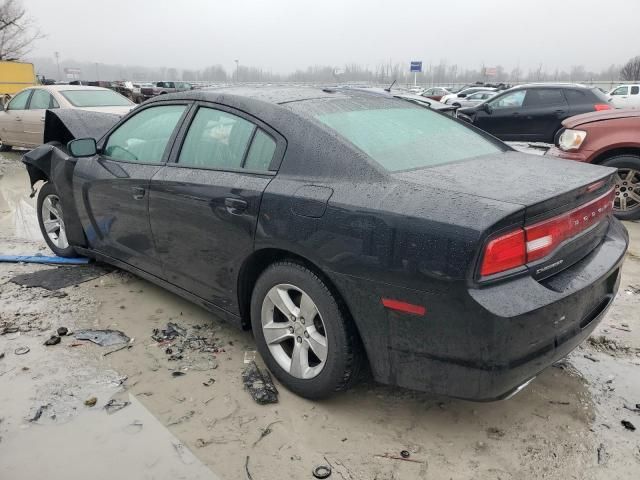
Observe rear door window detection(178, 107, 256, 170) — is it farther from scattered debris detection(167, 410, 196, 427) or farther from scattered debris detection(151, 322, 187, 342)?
scattered debris detection(167, 410, 196, 427)

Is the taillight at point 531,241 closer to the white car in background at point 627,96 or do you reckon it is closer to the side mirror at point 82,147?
the side mirror at point 82,147

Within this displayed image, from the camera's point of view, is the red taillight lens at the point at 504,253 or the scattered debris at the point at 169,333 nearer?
the red taillight lens at the point at 504,253

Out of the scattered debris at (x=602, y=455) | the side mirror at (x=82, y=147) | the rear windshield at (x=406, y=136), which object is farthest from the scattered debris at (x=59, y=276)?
the scattered debris at (x=602, y=455)

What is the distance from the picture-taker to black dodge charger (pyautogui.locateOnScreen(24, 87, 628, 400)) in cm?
Answer: 198

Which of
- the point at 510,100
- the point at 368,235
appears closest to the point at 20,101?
the point at 510,100

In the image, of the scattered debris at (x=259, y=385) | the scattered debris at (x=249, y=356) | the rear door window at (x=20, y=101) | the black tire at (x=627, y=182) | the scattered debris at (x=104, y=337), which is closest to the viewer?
the scattered debris at (x=259, y=385)

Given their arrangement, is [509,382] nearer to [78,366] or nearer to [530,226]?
[530,226]

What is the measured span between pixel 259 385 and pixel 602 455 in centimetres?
168

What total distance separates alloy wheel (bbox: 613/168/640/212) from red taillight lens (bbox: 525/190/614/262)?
3812 millimetres

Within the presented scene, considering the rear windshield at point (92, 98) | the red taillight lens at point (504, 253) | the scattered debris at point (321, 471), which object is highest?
the rear windshield at point (92, 98)

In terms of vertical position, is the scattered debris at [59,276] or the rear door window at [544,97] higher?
the rear door window at [544,97]

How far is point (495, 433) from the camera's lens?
2404 millimetres

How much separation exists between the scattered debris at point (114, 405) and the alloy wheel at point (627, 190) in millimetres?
5525

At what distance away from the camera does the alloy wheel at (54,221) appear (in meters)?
4.64
